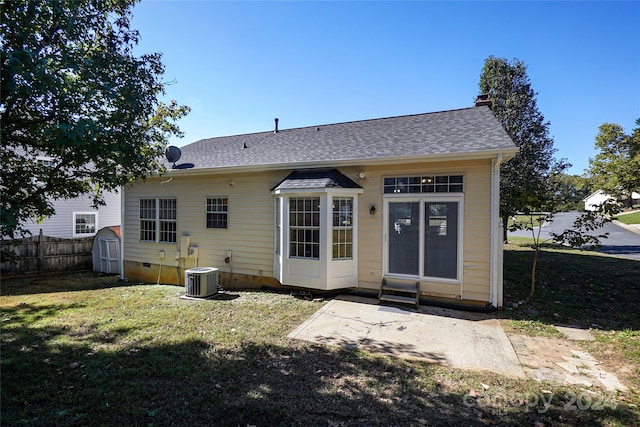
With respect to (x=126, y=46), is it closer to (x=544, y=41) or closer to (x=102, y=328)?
(x=102, y=328)

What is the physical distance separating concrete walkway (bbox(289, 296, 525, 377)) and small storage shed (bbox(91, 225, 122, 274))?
998 centimetres

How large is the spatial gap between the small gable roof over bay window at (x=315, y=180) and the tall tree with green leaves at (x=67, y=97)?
3.32 m

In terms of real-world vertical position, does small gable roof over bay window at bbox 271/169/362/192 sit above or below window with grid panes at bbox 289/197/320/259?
above

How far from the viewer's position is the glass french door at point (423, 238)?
6.52 m

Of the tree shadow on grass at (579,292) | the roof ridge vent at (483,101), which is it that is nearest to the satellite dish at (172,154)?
the roof ridge vent at (483,101)

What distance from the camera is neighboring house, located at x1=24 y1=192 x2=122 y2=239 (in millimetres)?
15469

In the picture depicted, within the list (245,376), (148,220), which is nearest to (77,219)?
(148,220)

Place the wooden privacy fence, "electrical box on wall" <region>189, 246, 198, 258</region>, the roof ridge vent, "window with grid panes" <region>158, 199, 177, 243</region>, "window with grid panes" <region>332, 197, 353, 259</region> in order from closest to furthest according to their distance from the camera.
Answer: "window with grid panes" <region>332, 197, 353, 259</region> → the roof ridge vent → "electrical box on wall" <region>189, 246, 198, 258</region> → "window with grid panes" <region>158, 199, 177, 243</region> → the wooden privacy fence

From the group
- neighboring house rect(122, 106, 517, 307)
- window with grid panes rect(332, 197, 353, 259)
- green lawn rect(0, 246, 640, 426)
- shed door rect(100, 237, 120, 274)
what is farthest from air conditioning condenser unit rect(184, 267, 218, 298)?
shed door rect(100, 237, 120, 274)

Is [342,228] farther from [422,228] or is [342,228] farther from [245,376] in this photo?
[245,376]

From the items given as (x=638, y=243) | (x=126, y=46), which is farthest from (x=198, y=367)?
(x=638, y=243)

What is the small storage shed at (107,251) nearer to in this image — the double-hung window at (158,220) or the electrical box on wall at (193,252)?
the double-hung window at (158,220)

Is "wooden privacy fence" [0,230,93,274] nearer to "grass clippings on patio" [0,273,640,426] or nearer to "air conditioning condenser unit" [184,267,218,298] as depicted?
"grass clippings on patio" [0,273,640,426]

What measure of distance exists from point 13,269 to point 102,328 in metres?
9.56
